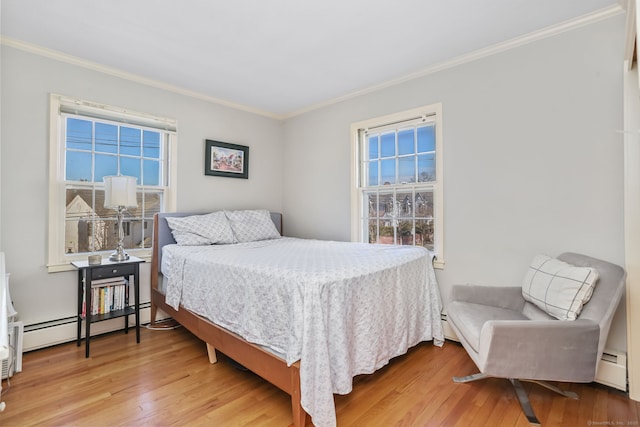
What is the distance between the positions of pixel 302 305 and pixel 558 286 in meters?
1.52

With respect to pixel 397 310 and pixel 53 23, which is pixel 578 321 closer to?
pixel 397 310

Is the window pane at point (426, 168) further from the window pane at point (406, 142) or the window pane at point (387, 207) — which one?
the window pane at point (387, 207)

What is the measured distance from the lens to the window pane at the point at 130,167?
10.2ft

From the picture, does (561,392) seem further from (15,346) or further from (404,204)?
(15,346)

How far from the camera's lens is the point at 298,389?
1.65m

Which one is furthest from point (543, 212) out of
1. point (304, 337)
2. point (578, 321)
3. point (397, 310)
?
point (304, 337)

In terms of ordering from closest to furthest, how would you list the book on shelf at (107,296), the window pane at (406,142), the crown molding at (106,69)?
1. the crown molding at (106,69)
2. the book on shelf at (107,296)
3. the window pane at (406,142)

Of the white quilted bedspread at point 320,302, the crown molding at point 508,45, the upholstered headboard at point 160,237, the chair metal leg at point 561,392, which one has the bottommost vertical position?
the chair metal leg at point 561,392

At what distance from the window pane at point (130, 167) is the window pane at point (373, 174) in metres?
2.36

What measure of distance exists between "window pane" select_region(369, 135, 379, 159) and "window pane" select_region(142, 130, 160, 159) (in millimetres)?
2229

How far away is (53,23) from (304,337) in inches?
106

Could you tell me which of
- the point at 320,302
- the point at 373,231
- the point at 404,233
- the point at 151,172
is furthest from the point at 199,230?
the point at 404,233

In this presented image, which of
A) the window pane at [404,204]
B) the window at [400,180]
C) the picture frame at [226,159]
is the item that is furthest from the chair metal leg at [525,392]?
the picture frame at [226,159]

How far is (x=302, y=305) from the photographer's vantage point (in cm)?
165
